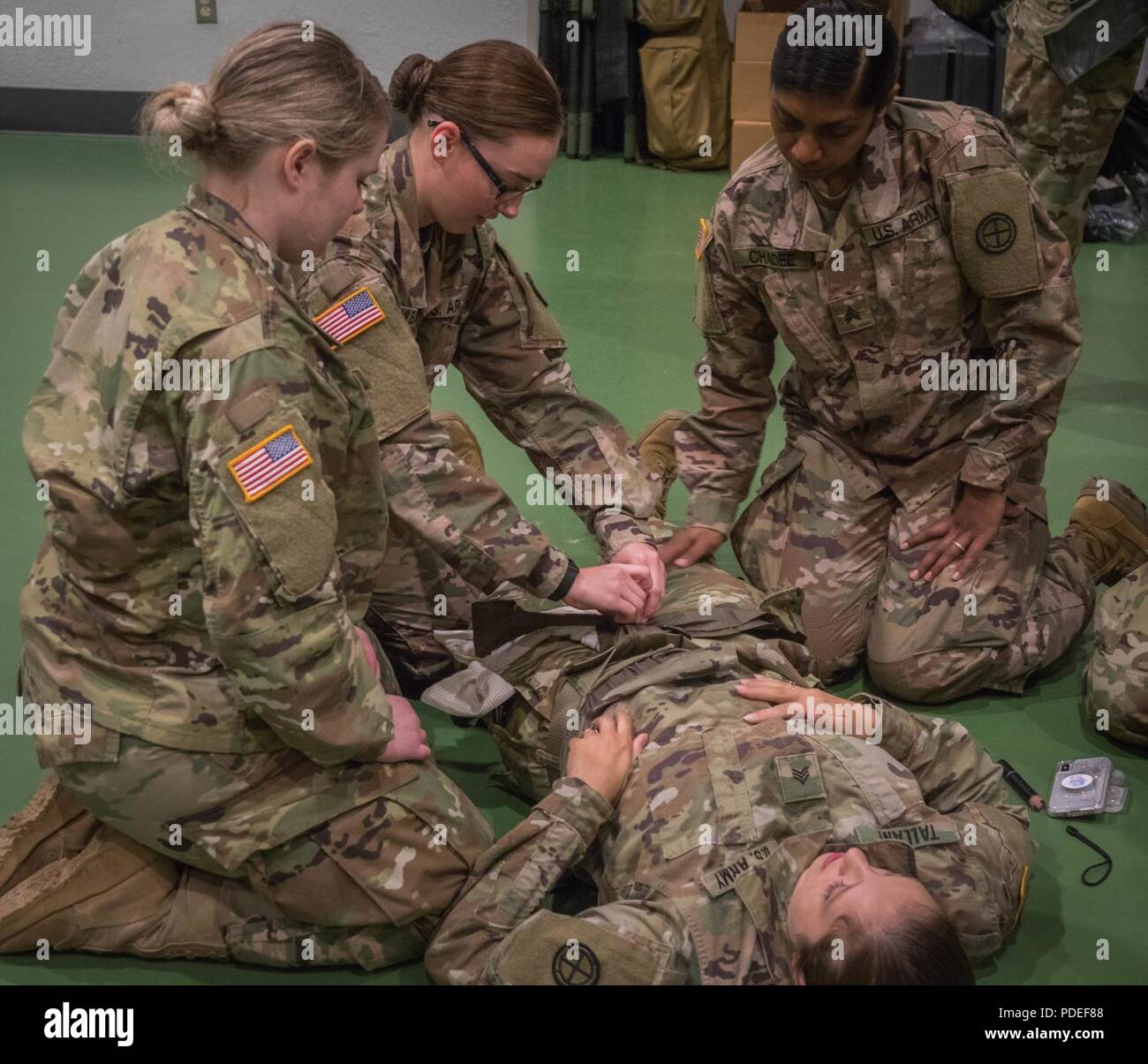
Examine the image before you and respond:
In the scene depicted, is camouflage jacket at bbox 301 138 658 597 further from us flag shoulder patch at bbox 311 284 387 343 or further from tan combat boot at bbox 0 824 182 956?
tan combat boot at bbox 0 824 182 956

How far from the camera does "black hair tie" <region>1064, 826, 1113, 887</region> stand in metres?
2.63

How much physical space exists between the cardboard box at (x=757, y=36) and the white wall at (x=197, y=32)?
1.32m

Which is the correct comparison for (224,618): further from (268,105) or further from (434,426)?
(434,426)

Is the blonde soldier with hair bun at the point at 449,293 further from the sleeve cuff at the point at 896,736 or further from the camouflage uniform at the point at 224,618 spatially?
the sleeve cuff at the point at 896,736

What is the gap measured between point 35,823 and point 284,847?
437 mm

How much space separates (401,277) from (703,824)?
123 cm

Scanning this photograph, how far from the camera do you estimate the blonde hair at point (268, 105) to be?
2020mm

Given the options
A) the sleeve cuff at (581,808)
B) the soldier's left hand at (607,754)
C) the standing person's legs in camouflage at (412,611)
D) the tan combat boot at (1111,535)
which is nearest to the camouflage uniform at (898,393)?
the tan combat boot at (1111,535)

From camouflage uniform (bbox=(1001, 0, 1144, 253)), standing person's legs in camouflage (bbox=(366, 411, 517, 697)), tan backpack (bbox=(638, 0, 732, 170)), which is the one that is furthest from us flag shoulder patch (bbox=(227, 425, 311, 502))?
tan backpack (bbox=(638, 0, 732, 170))

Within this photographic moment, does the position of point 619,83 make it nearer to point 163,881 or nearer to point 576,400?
point 576,400

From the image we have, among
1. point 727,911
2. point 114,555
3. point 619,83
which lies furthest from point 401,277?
point 619,83

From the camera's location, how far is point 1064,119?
175 inches

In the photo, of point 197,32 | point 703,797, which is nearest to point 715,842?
point 703,797

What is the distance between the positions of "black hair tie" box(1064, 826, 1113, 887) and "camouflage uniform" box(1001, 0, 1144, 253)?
224 centimetres
